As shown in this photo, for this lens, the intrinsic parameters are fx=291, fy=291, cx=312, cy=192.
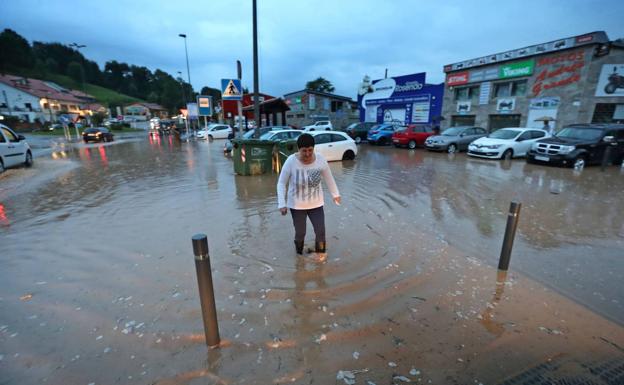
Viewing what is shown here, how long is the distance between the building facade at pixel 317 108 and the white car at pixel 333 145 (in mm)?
21817

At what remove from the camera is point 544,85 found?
18.4 metres

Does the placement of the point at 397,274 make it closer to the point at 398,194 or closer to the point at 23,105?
the point at 398,194

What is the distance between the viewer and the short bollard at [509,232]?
10.9ft

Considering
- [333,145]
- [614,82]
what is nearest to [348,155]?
[333,145]

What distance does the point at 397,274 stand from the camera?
11.8 ft

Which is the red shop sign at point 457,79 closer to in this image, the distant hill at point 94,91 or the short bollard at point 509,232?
the short bollard at point 509,232

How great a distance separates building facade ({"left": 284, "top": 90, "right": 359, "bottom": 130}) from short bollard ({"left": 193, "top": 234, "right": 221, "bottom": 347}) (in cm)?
3286

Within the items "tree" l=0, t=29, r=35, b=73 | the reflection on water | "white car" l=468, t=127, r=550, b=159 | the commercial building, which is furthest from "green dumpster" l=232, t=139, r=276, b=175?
"tree" l=0, t=29, r=35, b=73

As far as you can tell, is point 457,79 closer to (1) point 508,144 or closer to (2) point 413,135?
(2) point 413,135

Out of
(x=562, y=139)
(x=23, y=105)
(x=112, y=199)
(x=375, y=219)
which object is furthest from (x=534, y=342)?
(x=23, y=105)

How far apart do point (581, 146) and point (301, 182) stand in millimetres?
12905

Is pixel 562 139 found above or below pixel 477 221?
above

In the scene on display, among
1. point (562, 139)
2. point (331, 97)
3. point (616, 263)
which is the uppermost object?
point (331, 97)

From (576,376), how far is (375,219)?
3577 mm
